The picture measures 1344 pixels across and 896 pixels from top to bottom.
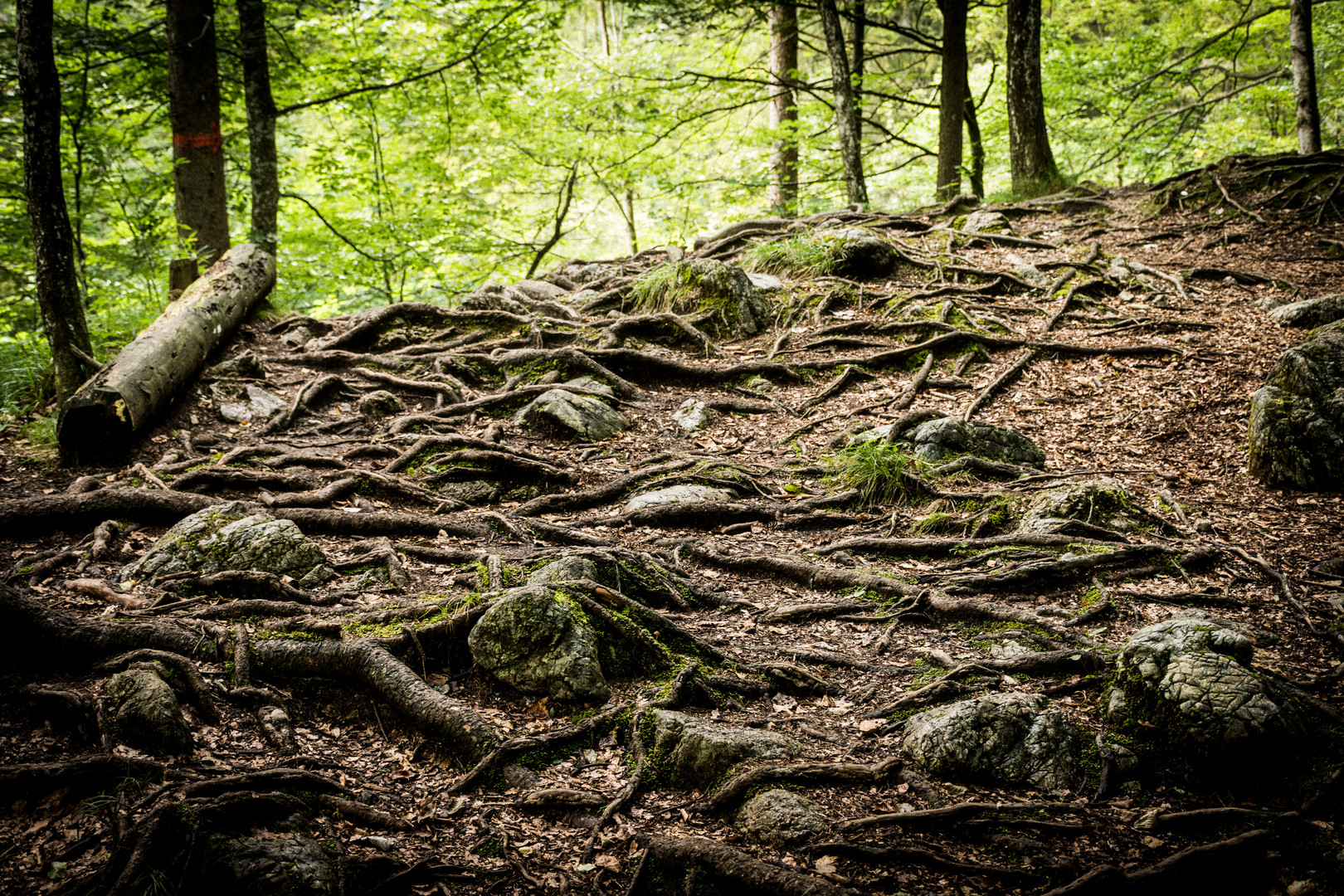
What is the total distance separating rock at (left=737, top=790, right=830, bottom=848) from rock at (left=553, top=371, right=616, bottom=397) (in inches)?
231

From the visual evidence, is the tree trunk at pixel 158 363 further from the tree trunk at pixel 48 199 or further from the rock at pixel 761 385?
the rock at pixel 761 385

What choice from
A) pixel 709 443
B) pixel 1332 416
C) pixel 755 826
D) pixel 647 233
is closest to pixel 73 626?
pixel 755 826

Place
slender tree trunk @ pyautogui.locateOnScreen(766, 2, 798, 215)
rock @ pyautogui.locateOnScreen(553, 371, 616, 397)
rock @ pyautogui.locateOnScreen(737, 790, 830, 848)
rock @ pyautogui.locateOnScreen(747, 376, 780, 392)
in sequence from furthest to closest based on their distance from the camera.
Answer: slender tree trunk @ pyautogui.locateOnScreen(766, 2, 798, 215) → rock @ pyautogui.locateOnScreen(747, 376, 780, 392) → rock @ pyautogui.locateOnScreen(553, 371, 616, 397) → rock @ pyautogui.locateOnScreen(737, 790, 830, 848)

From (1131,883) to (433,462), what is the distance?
235 inches

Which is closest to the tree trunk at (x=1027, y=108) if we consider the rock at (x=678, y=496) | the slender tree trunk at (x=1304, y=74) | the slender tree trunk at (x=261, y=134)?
the slender tree trunk at (x=1304, y=74)

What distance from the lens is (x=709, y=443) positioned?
26.1 ft

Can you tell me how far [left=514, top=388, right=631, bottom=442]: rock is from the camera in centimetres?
780

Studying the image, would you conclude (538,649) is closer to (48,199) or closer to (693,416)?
(693,416)

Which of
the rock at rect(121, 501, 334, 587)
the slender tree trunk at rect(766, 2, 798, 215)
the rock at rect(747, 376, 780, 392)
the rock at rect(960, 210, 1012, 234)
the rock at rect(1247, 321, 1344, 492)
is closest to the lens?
the rock at rect(121, 501, 334, 587)

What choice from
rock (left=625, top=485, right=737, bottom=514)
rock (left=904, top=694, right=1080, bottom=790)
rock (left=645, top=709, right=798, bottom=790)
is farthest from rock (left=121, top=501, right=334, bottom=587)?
rock (left=904, top=694, right=1080, bottom=790)

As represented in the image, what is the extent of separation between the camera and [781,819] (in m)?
3.02

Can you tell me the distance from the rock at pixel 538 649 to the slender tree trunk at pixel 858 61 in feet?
42.8

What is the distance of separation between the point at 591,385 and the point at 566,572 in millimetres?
4388

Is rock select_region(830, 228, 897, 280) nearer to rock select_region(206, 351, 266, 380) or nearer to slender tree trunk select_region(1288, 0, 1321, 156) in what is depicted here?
slender tree trunk select_region(1288, 0, 1321, 156)
